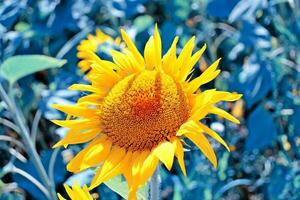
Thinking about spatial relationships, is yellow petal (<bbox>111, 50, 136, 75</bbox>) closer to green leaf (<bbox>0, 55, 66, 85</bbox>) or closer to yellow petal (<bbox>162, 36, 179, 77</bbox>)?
yellow petal (<bbox>162, 36, 179, 77</bbox>)

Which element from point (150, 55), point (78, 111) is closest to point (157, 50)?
point (150, 55)

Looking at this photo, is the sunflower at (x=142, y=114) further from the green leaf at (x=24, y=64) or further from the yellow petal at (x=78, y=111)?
the green leaf at (x=24, y=64)

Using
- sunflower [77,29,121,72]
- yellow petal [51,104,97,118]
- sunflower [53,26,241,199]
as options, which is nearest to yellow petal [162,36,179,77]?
sunflower [53,26,241,199]

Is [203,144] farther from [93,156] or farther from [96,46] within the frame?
[96,46]

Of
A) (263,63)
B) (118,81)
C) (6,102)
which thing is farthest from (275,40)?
(118,81)

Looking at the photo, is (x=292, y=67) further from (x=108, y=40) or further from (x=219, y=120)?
(x=108, y=40)

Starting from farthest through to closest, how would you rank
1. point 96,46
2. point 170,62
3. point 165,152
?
1. point 96,46
2. point 170,62
3. point 165,152
